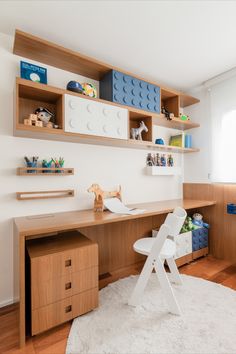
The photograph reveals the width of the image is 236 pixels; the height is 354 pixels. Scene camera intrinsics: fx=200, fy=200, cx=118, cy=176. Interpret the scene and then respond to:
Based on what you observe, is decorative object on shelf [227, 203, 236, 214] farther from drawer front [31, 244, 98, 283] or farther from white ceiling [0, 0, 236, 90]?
drawer front [31, 244, 98, 283]

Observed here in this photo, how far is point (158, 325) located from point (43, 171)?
5.01ft

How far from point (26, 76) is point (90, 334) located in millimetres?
2030

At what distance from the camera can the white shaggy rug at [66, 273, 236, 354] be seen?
1.25 meters

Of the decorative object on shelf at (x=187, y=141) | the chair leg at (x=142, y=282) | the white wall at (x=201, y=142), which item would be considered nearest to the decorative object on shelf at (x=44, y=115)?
the chair leg at (x=142, y=282)

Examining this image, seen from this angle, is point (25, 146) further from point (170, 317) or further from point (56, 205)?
point (170, 317)

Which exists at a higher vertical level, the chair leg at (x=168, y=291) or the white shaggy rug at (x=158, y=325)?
the chair leg at (x=168, y=291)

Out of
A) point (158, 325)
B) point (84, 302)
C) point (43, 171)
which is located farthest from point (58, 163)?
point (158, 325)

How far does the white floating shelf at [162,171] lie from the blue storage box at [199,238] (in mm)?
806

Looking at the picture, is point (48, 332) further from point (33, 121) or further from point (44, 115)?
point (44, 115)

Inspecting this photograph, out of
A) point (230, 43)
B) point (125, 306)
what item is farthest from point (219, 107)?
point (125, 306)

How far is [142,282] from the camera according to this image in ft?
5.32

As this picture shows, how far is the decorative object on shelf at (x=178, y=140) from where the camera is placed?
269 cm

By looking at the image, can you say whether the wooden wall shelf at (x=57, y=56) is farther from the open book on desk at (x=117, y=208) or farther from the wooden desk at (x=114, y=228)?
the wooden desk at (x=114, y=228)

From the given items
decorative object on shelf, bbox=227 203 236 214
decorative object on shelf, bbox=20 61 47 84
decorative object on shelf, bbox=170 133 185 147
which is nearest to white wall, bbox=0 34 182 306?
decorative object on shelf, bbox=20 61 47 84
